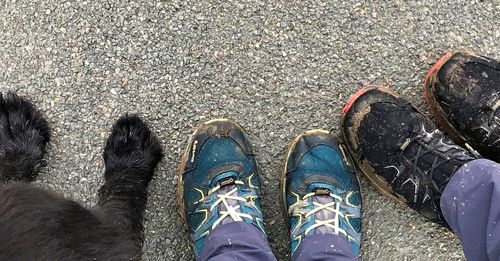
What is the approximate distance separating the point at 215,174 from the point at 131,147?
351 mm

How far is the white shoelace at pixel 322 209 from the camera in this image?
2027 mm

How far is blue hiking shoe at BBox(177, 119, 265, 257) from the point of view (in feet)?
6.66

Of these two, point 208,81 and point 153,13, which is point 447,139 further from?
point 153,13

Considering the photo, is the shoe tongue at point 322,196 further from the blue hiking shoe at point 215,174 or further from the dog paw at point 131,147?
the dog paw at point 131,147

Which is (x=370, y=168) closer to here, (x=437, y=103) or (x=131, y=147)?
(x=437, y=103)

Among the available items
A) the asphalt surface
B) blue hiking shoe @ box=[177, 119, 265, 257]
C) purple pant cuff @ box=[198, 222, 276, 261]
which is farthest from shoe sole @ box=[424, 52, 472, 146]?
purple pant cuff @ box=[198, 222, 276, 261]

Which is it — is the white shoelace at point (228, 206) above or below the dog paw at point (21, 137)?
below

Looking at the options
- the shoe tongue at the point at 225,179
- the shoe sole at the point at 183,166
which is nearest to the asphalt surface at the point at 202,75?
the shoe sole at the point at 183,166

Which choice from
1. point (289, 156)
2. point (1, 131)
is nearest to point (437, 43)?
point (289, 156)

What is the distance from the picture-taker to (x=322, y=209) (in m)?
2.07

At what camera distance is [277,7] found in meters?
2.13

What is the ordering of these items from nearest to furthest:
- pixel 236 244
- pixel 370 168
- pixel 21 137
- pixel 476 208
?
1. pixel 476 208
2. pixel 236 244
3. pixel 21 137
4. pixel 370 168

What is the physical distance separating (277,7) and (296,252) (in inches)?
39.3

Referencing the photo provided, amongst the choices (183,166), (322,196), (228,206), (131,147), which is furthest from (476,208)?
(131,147)
